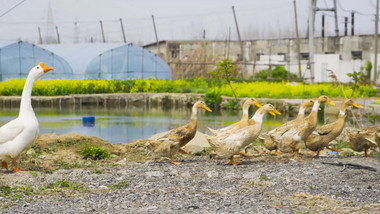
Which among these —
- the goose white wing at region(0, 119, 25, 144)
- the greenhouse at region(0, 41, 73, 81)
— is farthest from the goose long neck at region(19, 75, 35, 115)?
the greenhouse at region(0, 41, 73, 81)

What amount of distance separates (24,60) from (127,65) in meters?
5.66

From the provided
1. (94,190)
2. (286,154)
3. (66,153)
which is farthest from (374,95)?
(94,190)

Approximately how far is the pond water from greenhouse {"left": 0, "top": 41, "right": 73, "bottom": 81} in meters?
6.87

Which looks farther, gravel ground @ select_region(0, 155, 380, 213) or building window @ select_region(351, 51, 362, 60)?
building window @ select_region(351, 51, 362, 60)

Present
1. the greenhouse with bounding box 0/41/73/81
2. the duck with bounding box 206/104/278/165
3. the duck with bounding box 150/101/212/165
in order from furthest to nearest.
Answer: the greenhouse with bounding box 0/41/73/81
the duck with bounding box 150/101/212/165
the duck with bounding box 206/104/278/165

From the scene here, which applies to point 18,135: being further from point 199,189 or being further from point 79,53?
point 79,53

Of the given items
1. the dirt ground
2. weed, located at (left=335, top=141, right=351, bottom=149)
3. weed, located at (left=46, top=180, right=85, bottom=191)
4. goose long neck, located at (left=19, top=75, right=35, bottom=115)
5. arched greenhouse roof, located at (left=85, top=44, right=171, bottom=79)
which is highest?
arched greenhouse roof, located at (left=85, top=44, right=171, bottom=79)

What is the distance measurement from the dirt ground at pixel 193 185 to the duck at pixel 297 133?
0.63ft

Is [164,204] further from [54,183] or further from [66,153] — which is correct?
[66,153]

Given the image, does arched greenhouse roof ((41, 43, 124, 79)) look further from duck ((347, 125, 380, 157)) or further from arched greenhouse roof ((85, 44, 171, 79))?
duck ((347, 125, 380, 157))

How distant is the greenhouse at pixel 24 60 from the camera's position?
29.0 m

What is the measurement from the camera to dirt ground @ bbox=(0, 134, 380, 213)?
5.54m

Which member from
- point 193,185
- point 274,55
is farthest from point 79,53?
point 193,185

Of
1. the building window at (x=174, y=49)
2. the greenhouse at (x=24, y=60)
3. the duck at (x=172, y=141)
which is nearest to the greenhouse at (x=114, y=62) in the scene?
the greenhouse at (x=24, y=60)
